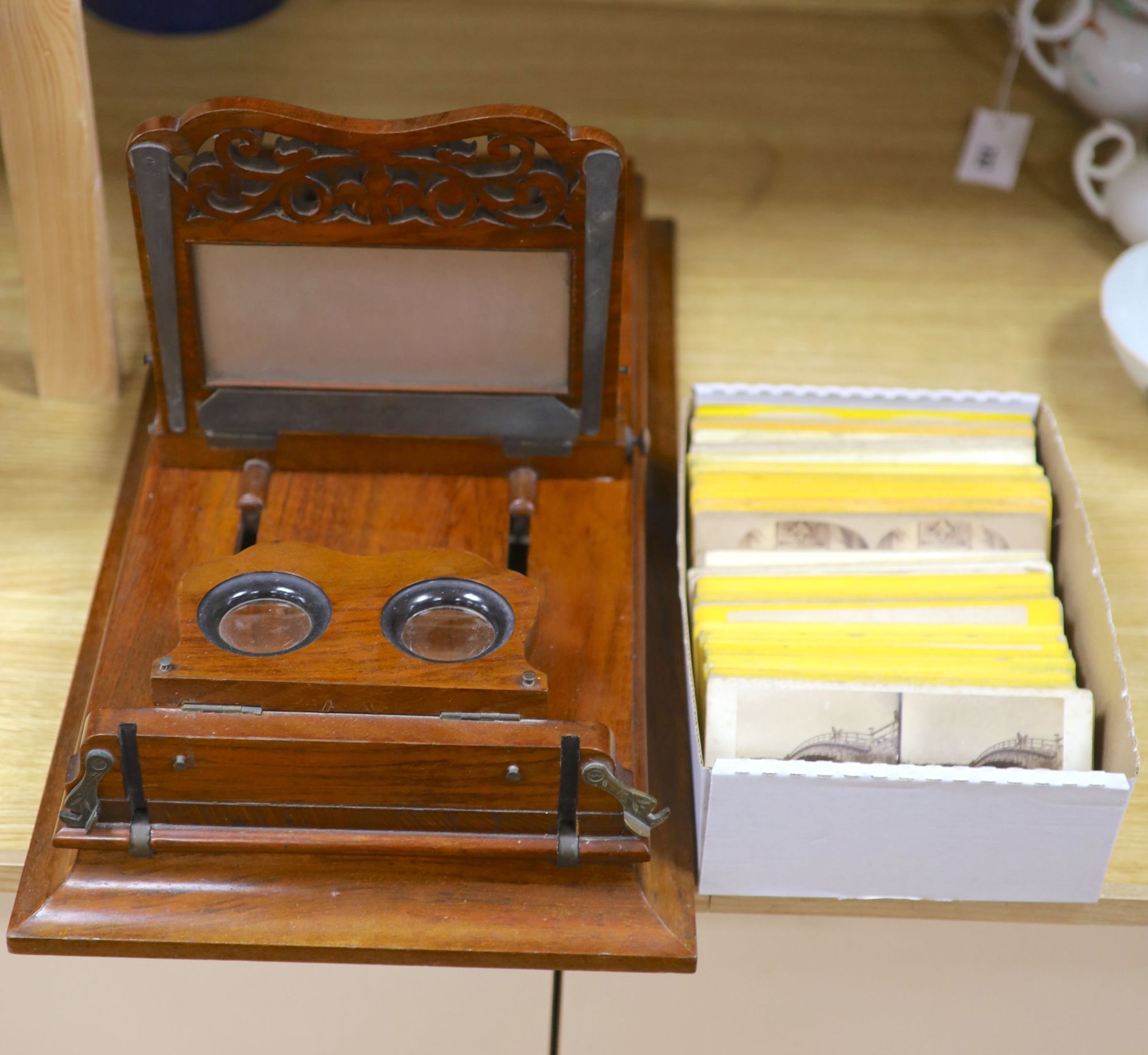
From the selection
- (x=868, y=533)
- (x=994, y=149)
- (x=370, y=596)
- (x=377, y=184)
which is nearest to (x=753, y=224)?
(x=994, y=149)

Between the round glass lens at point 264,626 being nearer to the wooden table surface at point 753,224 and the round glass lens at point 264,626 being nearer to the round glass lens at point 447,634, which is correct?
the round glass lens at point 447,634

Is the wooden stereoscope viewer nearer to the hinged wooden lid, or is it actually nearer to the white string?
the hinged wooden lid

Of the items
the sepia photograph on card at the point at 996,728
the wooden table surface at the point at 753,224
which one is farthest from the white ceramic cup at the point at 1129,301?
the sepia photograph on card at the point at 996,728

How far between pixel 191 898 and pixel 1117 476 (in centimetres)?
86

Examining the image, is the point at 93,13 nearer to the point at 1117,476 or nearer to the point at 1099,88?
the point at 1099,88

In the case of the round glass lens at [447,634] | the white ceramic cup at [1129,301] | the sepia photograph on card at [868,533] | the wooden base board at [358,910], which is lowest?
the wooden base board at [358,910]

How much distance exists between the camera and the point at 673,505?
1187 mm

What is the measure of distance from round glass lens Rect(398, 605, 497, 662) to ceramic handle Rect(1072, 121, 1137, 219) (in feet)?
2.97

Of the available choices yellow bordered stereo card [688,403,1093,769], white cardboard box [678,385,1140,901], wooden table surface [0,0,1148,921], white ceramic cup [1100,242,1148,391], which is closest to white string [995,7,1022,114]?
wooden table surface [0,0,1148,921]

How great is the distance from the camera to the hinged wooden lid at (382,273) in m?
0.92

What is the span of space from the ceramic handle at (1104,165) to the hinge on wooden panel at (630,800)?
918mm

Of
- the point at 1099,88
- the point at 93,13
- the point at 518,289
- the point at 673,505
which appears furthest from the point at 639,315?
the point at 93,13

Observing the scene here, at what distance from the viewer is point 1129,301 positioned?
51.7 inches

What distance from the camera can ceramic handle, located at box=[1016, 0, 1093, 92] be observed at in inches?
56.6
